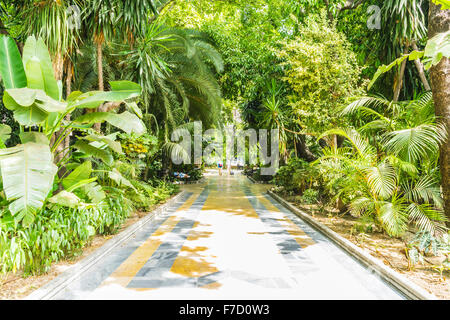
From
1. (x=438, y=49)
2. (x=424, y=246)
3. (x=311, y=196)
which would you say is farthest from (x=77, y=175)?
(x=311, y=196)

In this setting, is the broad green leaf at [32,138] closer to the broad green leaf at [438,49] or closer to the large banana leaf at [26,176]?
the large banana leaf at [26,176]

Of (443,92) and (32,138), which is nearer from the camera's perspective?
(32,138)

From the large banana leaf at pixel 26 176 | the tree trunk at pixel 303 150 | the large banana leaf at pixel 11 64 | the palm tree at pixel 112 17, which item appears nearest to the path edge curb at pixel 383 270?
the large banana leaf at pixel 26 176

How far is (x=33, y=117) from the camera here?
442 cm

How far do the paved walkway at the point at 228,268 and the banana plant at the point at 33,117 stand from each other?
135cm

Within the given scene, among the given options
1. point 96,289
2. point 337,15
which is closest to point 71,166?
point 96,289

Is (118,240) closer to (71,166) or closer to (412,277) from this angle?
(71,166)

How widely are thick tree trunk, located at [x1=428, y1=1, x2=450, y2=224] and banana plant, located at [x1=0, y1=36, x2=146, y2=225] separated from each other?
217 inches

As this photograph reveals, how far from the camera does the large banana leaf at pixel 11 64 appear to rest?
4824mm

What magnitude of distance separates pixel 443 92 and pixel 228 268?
5041mm

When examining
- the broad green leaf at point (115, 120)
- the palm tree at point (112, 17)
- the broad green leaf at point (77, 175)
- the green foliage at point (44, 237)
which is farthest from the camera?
the palm tree at point (112, 17)

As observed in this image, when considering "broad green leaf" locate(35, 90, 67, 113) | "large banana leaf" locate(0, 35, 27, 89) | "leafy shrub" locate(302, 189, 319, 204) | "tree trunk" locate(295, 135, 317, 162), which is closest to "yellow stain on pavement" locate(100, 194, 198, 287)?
"broad green leaf" locate(35, 90, 67, 113)

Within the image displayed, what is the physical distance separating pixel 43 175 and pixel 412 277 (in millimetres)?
5213

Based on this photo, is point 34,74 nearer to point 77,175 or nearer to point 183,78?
point 77,175
